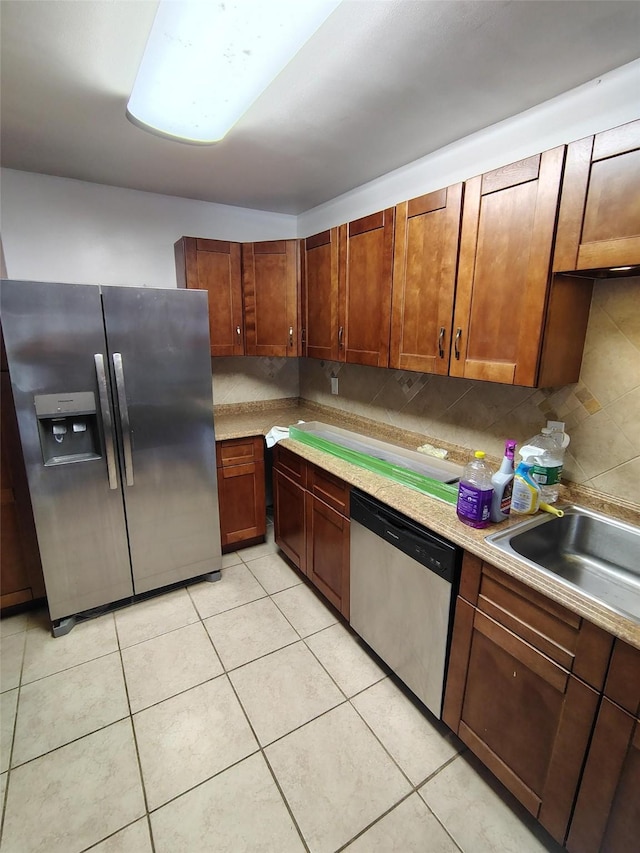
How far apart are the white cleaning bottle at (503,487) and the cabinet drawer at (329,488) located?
681mm

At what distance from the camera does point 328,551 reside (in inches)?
83.0

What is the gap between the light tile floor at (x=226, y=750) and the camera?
1.25 meters

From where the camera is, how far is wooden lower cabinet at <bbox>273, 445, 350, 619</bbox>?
198 centimetres

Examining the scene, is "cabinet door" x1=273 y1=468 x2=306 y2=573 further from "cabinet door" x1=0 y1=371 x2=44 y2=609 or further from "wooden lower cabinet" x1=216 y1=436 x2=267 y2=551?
"cabinet door" x1=0 y1=371 x2=44 y2=609

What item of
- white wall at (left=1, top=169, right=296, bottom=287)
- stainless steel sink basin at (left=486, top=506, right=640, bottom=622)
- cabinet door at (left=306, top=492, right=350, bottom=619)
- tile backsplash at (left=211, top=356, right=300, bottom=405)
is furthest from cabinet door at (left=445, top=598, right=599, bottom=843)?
white wall at (left=1, top=169, right=296, bottom=287)

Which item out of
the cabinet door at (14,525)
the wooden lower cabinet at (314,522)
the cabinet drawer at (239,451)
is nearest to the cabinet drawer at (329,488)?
the wooden lower cabinet at (314,522)

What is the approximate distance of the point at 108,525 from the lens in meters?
2.10

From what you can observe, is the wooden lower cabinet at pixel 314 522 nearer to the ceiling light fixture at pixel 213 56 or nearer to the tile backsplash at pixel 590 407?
the tile backsplash at pixel 590 407

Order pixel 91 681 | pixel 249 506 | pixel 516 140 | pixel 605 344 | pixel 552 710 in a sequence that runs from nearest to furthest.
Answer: pixel 552 710 → pixel 605 344 → pixel 516 140 → pixel 91 681 → pixel 249 506

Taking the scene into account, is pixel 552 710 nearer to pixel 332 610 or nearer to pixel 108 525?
pixel 332 610

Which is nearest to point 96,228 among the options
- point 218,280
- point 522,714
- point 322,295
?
point 218,280

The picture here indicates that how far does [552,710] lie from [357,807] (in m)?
0.75

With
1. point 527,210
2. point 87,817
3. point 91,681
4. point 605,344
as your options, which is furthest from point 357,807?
point 527,210

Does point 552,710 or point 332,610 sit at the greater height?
point 552,710
